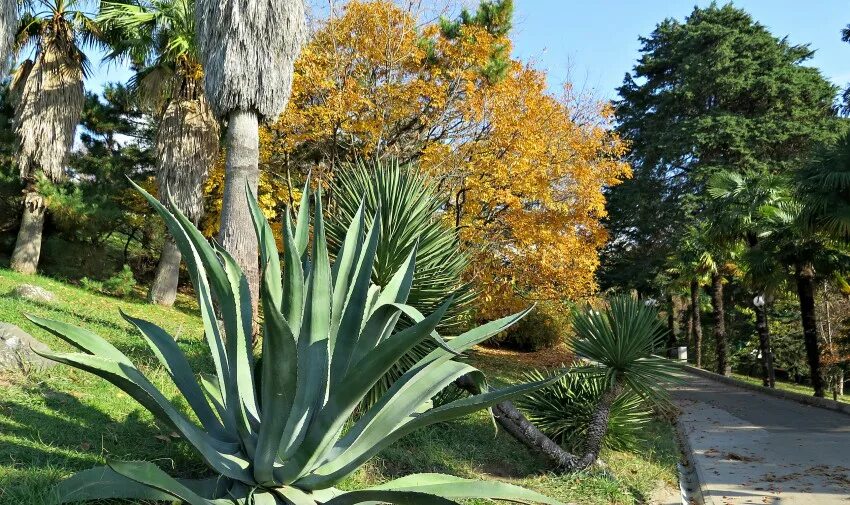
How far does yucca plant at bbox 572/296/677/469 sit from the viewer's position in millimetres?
7449

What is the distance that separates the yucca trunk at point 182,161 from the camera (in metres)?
18.2

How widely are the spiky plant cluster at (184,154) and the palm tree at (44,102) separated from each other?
→ 306 centimetres

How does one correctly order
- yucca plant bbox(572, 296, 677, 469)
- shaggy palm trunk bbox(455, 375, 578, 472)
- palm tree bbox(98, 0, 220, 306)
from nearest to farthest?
shaggy palm trunk bbox(455, 375, 578, 472) < yucca plant bbox(572, 296, 677, 469) < palm tree bbox(98, 0, 220, 306)

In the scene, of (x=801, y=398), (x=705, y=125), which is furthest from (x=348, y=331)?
(x=705, y=125)

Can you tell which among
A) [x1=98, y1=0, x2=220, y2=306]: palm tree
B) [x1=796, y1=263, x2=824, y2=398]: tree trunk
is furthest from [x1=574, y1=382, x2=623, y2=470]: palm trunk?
[x1=796, y1=263, x2=824, y2=398]: tree trunk

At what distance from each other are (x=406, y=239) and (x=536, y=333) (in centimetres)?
1956

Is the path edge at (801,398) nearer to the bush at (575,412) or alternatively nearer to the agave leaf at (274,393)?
the bush at (575,412)

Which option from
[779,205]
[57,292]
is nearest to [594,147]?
[779,205]

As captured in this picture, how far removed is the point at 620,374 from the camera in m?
7.59

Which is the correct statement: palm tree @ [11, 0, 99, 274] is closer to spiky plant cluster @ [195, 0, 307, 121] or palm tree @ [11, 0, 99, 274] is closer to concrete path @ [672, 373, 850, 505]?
spiky plant cluster @ [195, 0, 307, 121]

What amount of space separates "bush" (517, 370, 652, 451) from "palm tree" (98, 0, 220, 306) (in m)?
11.8

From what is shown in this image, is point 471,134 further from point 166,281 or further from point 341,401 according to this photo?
point 341,401

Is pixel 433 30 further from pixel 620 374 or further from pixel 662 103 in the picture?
pixel 662 103

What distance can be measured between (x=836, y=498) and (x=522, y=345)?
1878 centimetres
